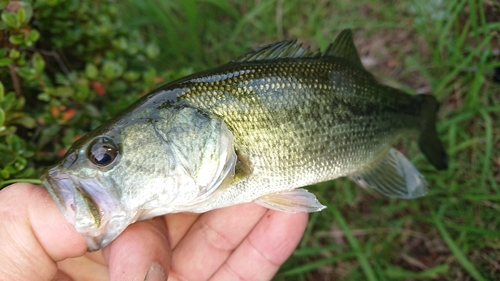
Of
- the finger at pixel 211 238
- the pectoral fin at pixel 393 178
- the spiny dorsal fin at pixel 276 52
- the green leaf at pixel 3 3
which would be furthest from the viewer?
the pectoral fin at pixel 393 178

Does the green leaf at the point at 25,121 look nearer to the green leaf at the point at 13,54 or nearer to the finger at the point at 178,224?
the green leaf at the point at 13,54

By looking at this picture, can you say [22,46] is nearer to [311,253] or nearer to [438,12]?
[311,253]

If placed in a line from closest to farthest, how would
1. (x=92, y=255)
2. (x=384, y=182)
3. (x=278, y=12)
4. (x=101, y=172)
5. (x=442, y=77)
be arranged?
(x=101, y=172)
(x=92, y=255)
(x=384, y=182)
(x=442, y=77)
(x=278, y=12)

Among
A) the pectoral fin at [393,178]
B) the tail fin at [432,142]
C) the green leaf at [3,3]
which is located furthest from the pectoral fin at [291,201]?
the green leaf at [3,3]

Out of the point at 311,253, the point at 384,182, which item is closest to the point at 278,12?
the point at 384,182

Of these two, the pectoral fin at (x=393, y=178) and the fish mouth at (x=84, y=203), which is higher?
the fish mouth at (x=84, y=203)

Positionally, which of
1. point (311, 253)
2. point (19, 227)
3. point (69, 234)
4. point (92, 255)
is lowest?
point (311, 253)
